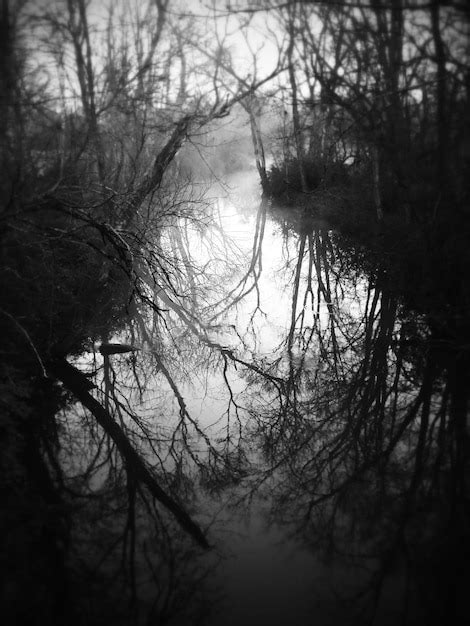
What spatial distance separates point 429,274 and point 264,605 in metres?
4.56

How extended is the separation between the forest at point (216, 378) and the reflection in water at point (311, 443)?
0.07ft

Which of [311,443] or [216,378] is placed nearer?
[311,443]

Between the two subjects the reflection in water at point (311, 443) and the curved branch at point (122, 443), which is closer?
the reflection in water at point (311, 443)

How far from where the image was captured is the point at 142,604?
221cm

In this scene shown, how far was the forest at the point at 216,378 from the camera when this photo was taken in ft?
8.04

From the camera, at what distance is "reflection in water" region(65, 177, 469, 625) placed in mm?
2340

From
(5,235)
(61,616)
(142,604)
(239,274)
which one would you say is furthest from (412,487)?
(239,274)

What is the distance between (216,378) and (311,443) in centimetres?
165

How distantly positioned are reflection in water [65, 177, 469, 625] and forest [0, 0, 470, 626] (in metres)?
0.02

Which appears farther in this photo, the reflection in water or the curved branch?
the curved branch

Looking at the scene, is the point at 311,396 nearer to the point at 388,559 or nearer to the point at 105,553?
the point at 388,559

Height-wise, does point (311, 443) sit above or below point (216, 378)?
below

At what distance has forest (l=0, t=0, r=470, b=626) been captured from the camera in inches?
96.5

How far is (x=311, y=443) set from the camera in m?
3.78
